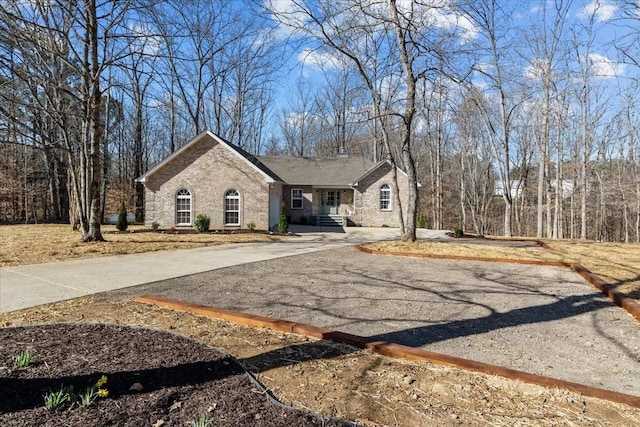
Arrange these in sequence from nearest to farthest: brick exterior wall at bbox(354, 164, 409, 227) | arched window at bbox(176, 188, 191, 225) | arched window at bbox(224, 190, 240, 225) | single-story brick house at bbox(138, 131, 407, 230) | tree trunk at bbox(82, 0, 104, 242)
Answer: tree trunk at bbox(82, 0, 104, 242) < single-story brick house at bbox(138, 131, 407, 230) < arched window at bbox(224, 190, 240, 225) < arched window at bbox(176, 188, 191, 225) < brick exterior wall at bbox(354, 164, 409, 227)

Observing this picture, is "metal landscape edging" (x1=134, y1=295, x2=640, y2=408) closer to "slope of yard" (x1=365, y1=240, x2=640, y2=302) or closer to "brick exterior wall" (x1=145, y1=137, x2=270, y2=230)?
"slope of yard" (x1=365, y1=240, x2=640, y2=302)

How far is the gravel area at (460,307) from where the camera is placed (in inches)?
133

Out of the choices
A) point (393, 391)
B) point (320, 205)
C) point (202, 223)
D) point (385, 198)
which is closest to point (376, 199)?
point (385, 198)

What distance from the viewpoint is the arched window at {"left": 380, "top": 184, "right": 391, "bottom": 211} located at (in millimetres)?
24094

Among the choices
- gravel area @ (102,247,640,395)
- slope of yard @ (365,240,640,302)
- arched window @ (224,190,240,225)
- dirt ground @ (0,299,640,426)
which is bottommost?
gravel area @ (102,247,640,395)

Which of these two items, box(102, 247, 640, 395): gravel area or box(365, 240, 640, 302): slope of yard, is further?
box(365, 240, 640, 302): slope of yard

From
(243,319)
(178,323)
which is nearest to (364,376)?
(243,319)

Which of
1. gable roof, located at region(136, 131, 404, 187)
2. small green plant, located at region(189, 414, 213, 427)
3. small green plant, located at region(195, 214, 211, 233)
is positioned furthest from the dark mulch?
gable roof, located at region(136, 131, 404, 187)

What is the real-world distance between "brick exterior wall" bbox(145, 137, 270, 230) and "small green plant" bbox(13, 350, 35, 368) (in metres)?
16.1

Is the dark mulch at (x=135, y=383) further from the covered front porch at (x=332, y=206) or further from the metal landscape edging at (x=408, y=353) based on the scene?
the covered front porch at (x=332, y=206)

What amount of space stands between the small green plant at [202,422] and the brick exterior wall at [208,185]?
16962 millimetres

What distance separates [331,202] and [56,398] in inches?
937

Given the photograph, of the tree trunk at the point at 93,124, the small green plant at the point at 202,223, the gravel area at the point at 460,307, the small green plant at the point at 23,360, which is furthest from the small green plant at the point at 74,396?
the small green plant at the point at 202,223

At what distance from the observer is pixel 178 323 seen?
4.04 metres
